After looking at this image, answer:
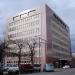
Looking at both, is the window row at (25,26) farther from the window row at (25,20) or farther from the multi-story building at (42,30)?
the window row at (25,20)

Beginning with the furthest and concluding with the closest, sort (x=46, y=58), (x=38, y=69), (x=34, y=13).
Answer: (x=34, y=13) → (x=46, y=58) → (x=38, y=69)

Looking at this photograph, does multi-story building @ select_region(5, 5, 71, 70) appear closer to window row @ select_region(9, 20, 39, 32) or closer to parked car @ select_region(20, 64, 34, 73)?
window row @ select_region(9, 20, 39, 32)

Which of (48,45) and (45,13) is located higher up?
(45,13)

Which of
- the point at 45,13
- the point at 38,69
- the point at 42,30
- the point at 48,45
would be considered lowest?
the point at 38,69

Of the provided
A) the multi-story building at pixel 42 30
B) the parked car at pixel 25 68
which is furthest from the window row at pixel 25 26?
the parked car at pixel 25 68

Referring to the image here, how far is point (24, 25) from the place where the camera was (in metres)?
118

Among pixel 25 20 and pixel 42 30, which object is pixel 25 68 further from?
pixel 25 20

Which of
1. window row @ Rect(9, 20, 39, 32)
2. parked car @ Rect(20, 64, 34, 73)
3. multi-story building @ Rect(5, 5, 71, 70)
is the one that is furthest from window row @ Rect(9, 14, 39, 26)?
parked car @ Rect(20, 64, 34, 73)

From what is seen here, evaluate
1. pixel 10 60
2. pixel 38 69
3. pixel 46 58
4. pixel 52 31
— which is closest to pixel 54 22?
pixel 52 31

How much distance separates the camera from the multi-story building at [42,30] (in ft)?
344

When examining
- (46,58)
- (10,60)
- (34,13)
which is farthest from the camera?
(10,60)

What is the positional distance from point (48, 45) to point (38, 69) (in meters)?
43.6

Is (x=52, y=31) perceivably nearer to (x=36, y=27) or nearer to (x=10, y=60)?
(x=36, y=27)

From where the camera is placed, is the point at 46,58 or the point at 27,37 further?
the point at 27,37
